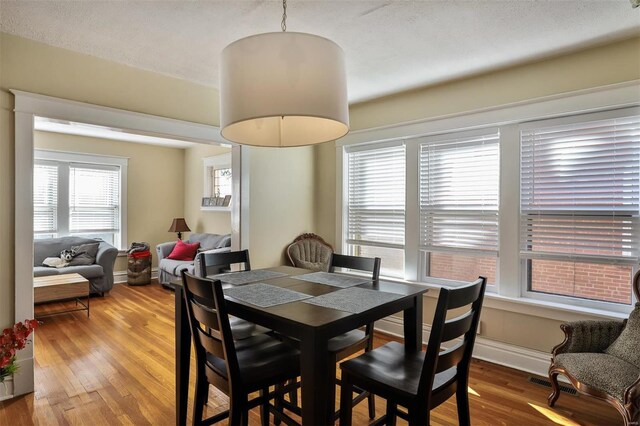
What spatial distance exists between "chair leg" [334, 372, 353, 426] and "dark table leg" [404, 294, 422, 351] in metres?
0.46

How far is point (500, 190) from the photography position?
3.12m

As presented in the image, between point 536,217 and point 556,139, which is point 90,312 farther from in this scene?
point 556,139

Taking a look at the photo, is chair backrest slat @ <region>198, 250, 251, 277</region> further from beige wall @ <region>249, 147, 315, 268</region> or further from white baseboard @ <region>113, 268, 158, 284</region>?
white baseboard @ <region>113, 268, 158, 284</region>

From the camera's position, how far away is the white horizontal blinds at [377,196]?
12.7ft

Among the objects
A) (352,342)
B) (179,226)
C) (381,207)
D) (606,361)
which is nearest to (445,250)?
(381,207)

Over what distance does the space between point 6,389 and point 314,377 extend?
97.3 inches

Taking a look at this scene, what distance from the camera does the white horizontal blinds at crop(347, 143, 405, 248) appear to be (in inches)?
152

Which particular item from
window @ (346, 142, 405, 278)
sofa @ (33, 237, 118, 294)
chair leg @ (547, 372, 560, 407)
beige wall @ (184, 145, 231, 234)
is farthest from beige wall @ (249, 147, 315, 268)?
sofa @ (33, 237, 118, 294)

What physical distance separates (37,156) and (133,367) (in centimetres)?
439

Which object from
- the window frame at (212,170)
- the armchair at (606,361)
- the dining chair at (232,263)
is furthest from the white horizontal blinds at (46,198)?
the armchair at (606,361)

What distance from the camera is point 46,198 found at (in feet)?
18.7

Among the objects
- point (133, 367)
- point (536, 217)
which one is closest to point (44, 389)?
point (133, 367)

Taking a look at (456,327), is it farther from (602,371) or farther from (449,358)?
(602,371)

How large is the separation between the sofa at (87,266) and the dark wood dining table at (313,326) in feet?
13.1
